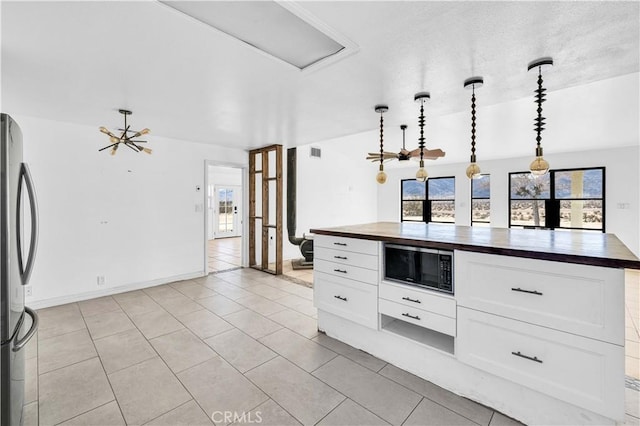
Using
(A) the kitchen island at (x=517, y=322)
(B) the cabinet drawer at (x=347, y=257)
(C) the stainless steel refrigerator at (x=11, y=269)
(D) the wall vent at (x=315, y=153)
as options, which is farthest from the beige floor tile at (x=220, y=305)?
(D) the wall vent at (x=315, y=153)

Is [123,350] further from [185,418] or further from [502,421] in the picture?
[502,421]

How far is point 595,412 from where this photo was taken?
1437 millimetres

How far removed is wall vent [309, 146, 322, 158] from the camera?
6806mm

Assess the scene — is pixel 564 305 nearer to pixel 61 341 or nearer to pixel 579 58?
pixel 579 58

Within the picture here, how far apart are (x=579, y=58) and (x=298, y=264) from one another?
491 centimetres

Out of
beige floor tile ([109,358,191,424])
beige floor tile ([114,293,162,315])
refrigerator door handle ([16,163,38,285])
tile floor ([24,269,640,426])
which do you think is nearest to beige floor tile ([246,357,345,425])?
tile floor ([24,269,640,426])

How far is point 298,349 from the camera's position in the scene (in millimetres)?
2549

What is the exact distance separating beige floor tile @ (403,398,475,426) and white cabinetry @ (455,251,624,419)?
12.9 inches

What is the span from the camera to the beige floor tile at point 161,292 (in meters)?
3.94

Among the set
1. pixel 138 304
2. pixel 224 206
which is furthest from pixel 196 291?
pixel 224 206

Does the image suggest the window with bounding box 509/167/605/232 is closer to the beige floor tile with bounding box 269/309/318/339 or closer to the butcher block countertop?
the butcher block countertop

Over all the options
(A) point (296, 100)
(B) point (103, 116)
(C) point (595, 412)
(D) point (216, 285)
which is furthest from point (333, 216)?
(C) point (595, 412)

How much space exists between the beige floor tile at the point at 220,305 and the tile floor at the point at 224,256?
1660 millimetres
